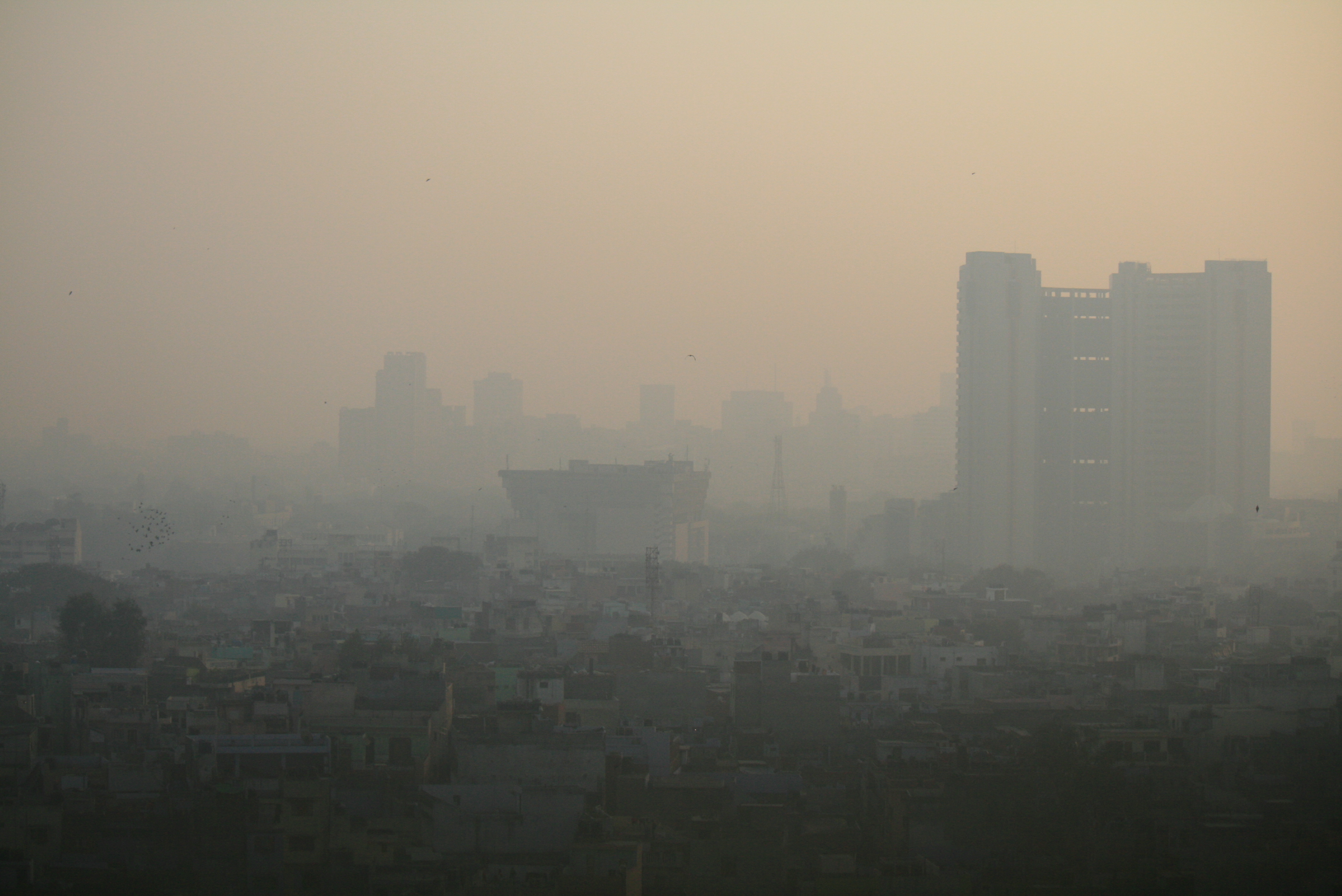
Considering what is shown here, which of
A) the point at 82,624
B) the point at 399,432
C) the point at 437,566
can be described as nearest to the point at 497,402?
the point at 399,432

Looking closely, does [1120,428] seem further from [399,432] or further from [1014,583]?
[399,432]

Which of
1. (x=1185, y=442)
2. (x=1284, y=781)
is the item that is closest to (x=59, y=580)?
(x=1284, y=781)

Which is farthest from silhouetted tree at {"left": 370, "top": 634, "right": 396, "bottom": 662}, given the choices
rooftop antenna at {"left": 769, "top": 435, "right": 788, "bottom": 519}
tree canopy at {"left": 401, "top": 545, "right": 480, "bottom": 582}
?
rooftop antenna at {"left": 769, "top": 435, "right": 788, "bottom": 519}

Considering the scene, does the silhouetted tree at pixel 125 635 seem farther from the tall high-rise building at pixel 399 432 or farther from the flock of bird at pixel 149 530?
the tall high-rise building at pixel 399 432

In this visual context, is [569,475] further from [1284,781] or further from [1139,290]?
[1284,781]

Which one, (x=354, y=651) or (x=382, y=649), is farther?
(x=354, y=651)

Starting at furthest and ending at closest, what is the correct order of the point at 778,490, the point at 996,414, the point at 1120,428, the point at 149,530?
the point at 778,490 < the point at 149,530 < the point at 1120,428 < the point at 996,414
